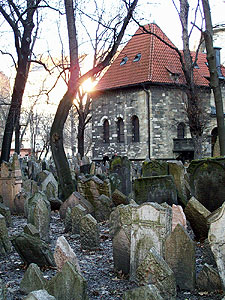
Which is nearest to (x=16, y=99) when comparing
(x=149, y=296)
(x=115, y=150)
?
(x=149, y=296)

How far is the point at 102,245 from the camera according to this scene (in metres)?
7.18

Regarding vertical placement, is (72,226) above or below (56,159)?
below

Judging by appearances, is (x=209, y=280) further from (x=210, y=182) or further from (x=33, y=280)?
(x=210, y=182)

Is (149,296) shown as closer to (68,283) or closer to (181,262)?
(68,283)

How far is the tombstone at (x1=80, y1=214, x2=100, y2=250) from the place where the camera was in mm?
6844

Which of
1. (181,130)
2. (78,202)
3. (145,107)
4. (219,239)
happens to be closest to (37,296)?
(219,239)

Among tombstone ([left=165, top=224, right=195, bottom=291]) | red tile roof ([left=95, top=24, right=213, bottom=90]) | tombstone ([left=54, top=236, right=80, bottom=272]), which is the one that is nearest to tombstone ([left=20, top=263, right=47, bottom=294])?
tombstone ([left=54, top=236, right=80, bottom=272])

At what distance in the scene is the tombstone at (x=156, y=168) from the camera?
1010 cm

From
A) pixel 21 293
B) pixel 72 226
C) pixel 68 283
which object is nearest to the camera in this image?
pixel 68 283

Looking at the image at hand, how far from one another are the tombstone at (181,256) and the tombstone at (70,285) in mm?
1274

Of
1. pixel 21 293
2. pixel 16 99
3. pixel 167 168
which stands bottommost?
pixel 21 293

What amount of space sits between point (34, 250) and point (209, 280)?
7.49ft

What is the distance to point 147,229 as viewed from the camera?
207 inches

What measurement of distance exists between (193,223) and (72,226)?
2.32 meters
